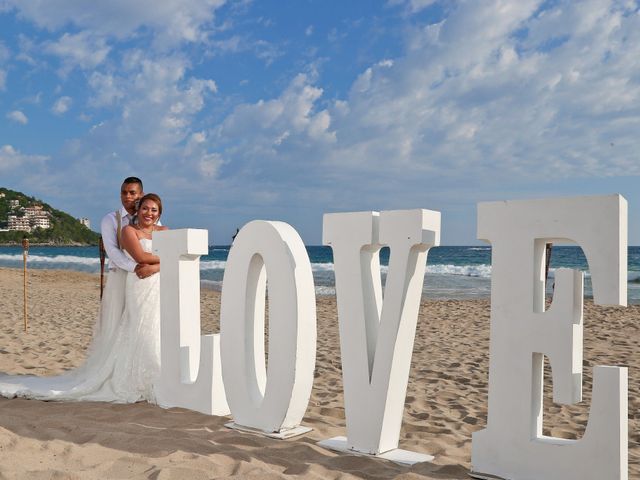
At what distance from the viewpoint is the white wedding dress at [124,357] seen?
211 inches

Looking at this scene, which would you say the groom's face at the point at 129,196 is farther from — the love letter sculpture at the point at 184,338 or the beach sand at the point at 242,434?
the beach sand at the point at 242,434

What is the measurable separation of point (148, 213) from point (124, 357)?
50.3 inches

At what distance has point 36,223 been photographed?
93.7 m

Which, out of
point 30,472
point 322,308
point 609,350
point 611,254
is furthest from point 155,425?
point 322,308

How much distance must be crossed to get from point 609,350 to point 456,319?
166 inches

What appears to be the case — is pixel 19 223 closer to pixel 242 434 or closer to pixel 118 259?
pixel 118 259

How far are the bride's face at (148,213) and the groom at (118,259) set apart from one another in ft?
0.73

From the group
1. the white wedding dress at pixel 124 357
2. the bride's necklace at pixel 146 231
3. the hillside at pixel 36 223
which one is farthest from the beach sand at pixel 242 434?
the hillside at pixel 36 223

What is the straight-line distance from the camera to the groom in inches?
216

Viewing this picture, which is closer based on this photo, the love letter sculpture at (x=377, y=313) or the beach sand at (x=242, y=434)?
the beach sand at (x=242, y=434)

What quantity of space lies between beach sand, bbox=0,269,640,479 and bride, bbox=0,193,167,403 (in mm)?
164

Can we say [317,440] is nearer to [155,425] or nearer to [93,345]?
[155,425]

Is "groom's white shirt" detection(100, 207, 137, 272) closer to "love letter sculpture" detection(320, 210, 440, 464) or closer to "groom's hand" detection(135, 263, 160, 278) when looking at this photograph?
"groom's hand" detection(135, 263, 160, 278)

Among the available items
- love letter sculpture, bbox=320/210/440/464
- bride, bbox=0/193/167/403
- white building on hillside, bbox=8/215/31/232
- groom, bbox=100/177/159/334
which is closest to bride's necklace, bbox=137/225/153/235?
bride, bbox=0/193/167/403
